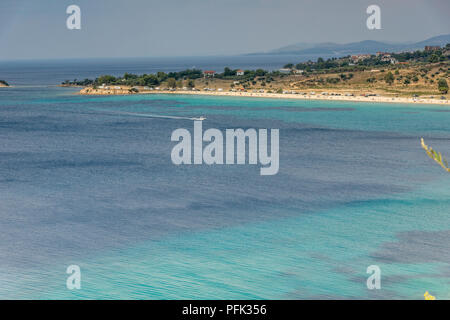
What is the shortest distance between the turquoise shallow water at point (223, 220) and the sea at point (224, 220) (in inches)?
3.3

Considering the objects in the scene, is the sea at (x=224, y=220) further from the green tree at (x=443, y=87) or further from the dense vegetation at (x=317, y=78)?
the dense vegetation at (x=317, y=78)

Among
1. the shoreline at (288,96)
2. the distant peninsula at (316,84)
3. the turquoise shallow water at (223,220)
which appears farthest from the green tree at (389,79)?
the turquoise shallow water at (223,220)

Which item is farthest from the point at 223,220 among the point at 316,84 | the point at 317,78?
the point at 317,78

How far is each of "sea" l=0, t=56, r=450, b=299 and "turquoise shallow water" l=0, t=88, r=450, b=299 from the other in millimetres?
83

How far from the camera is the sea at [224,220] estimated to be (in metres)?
18.6

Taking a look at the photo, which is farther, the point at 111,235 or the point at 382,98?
the point at 382,98

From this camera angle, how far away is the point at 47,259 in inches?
827

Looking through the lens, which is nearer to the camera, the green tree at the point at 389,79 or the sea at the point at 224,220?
the sea at the point at 224,220

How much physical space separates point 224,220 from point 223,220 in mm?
43

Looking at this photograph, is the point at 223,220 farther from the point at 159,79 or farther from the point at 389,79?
the point at 159,79

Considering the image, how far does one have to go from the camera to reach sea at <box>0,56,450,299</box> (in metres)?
18.6
